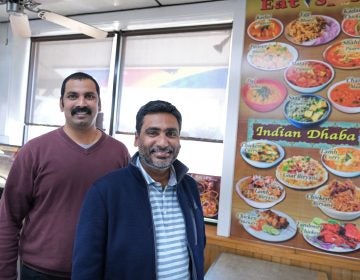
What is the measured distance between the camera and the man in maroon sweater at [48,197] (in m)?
1.45

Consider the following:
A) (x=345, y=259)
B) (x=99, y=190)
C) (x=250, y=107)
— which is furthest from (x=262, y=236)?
(x=99, y=190)

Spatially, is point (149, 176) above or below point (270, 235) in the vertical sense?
above

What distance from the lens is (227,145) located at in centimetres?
262

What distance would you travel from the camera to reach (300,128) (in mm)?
2426

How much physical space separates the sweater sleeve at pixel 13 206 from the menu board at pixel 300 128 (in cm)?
164

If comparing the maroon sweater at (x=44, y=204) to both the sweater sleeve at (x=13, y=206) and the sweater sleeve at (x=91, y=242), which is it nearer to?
the sweater sleeve at (x=13, y=206)

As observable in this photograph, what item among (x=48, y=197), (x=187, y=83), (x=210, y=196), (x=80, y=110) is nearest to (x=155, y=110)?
(x=80, y=110)

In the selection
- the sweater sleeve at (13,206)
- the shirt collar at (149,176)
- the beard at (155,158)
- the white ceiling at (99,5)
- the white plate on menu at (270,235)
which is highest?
the white ceiling at (99,5)

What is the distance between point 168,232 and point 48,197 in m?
0.65

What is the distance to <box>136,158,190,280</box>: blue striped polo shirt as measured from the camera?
1.16 metres

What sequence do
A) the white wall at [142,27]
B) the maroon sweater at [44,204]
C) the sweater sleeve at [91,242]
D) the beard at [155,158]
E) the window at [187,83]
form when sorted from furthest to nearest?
the window at [187,83], the white wall at [142,27], the maroon sweater at [44,204], the beard at [155,158], the sweater sleeve at [91,242]

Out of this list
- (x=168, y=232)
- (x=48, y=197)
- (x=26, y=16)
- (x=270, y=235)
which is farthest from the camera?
(x=270, y=235)

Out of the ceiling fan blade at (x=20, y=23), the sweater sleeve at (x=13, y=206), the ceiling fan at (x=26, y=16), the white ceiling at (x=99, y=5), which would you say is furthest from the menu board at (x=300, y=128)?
the ceiling fan blade at (x=20, y=23)

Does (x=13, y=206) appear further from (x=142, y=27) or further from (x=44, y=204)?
(x=142, y=27)
